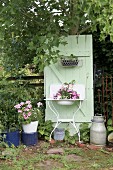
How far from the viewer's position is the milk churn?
3801 millimetres

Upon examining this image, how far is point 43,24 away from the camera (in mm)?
4270

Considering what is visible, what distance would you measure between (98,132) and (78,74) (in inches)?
42.3

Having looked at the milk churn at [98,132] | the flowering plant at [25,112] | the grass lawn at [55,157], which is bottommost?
the grass lawn at [55,157]

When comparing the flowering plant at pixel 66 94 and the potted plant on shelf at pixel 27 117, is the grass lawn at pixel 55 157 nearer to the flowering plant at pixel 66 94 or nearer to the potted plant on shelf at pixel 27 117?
the potted plant on shelf at pixel 27 117

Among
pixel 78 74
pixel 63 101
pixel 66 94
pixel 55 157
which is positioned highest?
pixel 78 74

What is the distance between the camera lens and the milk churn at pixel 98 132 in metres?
3.80

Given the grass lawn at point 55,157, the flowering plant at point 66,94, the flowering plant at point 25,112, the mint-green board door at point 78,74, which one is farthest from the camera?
the mint-green board door at point 78,74

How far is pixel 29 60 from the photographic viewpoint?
4816mm

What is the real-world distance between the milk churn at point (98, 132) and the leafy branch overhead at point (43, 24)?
4.10 feet

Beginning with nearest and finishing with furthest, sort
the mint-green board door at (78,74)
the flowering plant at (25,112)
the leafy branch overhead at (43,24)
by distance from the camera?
1. the leafy branch overhead at (43,24)
2. the flowering plant at (25,112)
3. the mint-green board door at (78,74)

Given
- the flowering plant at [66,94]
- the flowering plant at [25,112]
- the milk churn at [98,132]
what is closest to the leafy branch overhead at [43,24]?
the flowering plant at [66,94]

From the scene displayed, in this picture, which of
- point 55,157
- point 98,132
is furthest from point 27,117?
point 98,132

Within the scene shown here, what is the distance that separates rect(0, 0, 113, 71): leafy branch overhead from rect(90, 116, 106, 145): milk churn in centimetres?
125

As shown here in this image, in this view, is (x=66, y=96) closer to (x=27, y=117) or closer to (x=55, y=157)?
(x=27, y=117)
